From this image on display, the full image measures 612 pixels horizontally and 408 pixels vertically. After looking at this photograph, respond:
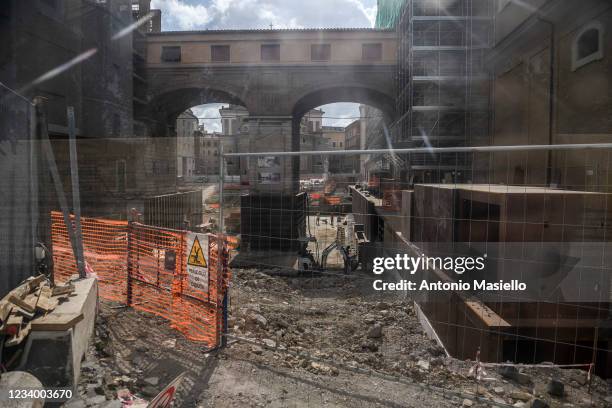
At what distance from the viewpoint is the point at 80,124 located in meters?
18.9

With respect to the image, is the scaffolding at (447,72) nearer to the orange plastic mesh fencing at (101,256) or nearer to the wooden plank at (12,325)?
the orange plastic mesh fencing at (101,256)

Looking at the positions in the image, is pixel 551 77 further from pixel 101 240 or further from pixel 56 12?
pixel 56 12

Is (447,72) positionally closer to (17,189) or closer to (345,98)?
(345,98)

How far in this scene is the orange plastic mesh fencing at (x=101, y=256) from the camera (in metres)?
6.32

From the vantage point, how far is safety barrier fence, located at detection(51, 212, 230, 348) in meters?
4.64

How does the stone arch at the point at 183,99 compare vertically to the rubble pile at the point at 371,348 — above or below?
above

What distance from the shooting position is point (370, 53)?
23.1 m

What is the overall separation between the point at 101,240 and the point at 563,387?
7868mm

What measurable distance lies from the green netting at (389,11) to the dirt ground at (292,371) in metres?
20.2

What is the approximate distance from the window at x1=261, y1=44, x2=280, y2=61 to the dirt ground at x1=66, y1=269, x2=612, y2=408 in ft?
66.0

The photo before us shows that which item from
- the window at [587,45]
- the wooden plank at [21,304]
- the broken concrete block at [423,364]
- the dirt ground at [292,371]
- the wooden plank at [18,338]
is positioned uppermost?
the window at [587,45]

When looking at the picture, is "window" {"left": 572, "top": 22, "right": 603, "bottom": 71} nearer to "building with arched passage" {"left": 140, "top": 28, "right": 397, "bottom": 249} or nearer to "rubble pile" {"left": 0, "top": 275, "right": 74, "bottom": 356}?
"building with arched passage" {"left": 140, "top": 28, "right": 397, "bottom": 249}

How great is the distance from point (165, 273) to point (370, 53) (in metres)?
20.6

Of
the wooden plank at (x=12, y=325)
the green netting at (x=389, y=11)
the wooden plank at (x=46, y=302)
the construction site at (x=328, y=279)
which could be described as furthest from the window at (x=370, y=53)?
the wooden plank at (x=12, y=325)
